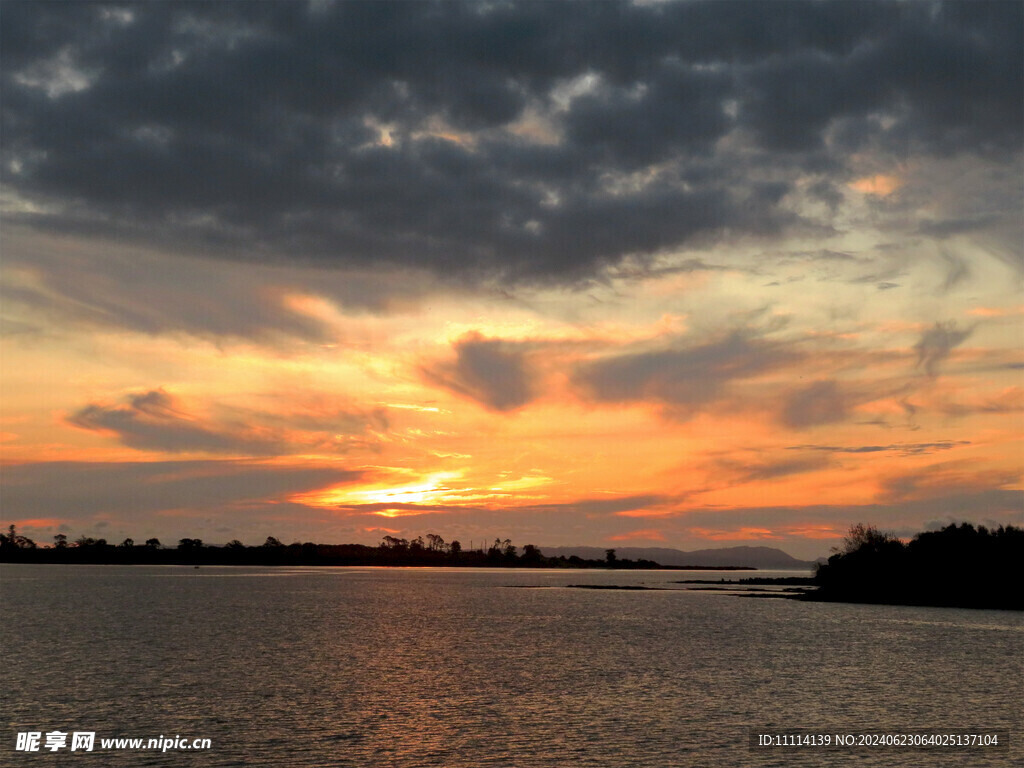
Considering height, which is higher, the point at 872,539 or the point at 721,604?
the point at 872,539

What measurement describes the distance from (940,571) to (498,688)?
13601cm

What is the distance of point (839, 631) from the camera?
349 ft

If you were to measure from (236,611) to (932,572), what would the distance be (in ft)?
423

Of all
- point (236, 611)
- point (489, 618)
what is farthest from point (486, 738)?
point (236, 611)

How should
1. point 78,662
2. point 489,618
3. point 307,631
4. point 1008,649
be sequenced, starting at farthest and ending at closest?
1. point 489,618
2. point 307,631
3. point 1008,649
4. point 78,662

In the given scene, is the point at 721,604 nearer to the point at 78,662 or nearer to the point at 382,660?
the point at 382,660

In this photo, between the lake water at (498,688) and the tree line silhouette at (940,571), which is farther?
the tree line silhouette at (940,571)

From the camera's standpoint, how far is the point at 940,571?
166500mm

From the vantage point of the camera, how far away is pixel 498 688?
60.2 meters

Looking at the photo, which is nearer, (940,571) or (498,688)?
(498,688)

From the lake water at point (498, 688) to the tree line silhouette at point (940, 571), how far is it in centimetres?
4360

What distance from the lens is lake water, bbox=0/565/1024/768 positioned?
1647 inches

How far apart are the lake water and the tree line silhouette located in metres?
43.6

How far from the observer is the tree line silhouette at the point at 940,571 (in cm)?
15625
